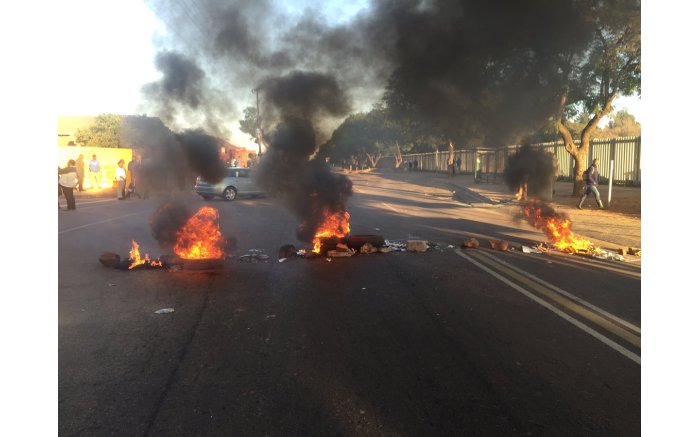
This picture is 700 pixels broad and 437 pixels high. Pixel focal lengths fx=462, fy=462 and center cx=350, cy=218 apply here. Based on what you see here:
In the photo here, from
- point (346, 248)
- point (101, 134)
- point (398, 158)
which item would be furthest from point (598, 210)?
point (398, 158)

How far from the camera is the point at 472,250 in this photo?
26.2ft

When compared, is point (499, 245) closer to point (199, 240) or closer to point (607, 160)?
point (199, 240)

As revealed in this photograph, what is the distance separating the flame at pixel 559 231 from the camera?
8109mm

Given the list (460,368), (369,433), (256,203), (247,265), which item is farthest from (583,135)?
(369,433)

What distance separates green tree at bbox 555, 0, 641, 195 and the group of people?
37.8ft

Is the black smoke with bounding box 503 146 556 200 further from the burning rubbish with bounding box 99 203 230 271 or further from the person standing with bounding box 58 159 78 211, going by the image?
the person standing with bounding box 58 159 78 211

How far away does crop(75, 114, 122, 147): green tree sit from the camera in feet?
107

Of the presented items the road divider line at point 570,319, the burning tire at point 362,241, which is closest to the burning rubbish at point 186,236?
the burning tire at point 362,241

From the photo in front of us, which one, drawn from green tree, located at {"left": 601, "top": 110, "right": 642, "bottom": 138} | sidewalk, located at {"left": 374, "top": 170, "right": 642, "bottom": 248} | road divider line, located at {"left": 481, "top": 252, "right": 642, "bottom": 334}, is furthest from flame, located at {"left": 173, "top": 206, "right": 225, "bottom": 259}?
green tree, located at {"left": 601, "top": 110, "right": 642, "bottom": 138}

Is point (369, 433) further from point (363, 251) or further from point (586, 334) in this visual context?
point (363, 251)

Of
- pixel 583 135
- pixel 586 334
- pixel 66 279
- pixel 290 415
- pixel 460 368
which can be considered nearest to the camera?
pixel 290 415

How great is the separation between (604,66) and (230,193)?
1343 centimetres

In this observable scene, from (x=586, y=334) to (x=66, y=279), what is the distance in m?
6.05

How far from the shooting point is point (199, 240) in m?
7.44
